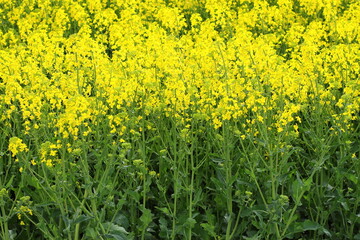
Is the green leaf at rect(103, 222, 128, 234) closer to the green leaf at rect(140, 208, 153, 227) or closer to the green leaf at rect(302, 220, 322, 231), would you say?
the green leaf at rect(140, 208, 153, 227)

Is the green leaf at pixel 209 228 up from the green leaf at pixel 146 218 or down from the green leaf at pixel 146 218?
down

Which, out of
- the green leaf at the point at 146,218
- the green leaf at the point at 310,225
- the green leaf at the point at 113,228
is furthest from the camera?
the green leaf at the point at 310,225

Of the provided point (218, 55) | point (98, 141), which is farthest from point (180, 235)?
point (218, 55)

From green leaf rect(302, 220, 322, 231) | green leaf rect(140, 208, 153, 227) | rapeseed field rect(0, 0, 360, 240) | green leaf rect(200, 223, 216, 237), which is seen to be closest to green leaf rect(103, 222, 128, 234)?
rapeseed field rect(0, 0, 360, 240)

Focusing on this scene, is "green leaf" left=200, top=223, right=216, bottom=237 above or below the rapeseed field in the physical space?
below

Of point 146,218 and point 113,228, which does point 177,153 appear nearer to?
point 146,218

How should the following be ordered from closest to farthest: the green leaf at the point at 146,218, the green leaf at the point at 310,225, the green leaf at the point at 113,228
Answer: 1. the green leaf at the point at 113,228
2. the green leaf at the point at 146,218
3. the green leaf at the point at 310,225

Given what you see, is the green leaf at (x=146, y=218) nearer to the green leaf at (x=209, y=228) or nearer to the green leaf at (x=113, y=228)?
the green leaf at (x=113, y=228)

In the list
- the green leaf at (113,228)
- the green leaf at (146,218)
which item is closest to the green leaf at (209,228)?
the green leaf at (146,218)

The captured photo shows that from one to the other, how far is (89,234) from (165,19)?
2.64 metres

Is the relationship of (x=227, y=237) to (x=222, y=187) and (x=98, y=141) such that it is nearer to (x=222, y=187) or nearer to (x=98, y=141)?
(x=222, y=187)

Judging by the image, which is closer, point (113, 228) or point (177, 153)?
point (113, 228)

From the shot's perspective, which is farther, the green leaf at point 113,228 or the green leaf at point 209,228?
the green leaf at point 209,228

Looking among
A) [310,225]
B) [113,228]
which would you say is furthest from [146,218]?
[310,225]
